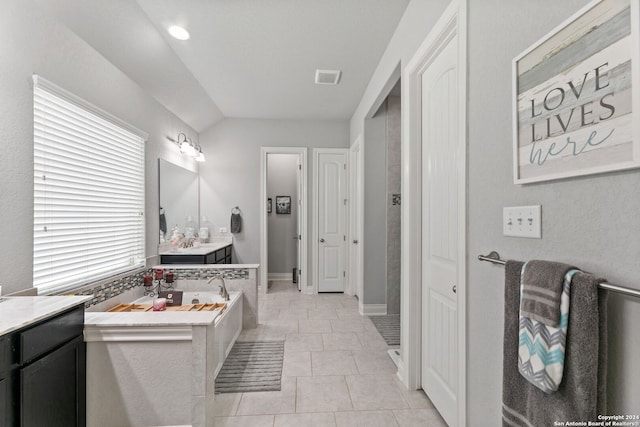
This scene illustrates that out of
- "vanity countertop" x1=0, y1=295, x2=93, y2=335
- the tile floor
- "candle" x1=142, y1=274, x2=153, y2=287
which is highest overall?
"vanity countertop" x1=0, y1=295, x2=93, y2=335

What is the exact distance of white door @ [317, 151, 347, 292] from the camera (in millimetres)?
4848

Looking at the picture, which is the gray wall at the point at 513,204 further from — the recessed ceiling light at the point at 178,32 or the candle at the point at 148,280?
the candle at the point at 148,280

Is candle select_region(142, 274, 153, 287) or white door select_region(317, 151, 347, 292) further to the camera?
white door select_region(317, 151, 347, 292)

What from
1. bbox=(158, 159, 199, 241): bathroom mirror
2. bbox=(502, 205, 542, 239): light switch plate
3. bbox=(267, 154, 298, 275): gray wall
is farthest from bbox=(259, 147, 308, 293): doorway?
bbox=(502, 205, 542, 239): light switch plate

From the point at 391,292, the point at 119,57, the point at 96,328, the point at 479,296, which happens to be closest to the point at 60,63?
the point at 119,57

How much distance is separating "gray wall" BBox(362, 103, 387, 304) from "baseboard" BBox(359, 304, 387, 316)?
0.05m

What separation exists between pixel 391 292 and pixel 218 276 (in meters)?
2.09

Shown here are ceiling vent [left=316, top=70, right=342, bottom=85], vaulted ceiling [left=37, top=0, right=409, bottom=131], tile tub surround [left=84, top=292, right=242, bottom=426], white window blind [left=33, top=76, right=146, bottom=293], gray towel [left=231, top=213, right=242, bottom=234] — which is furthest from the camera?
gray towel [left=231, top=213, right=242, bottom=234]

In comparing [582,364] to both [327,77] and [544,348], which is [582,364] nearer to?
[544,348]

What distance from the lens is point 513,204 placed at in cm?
115

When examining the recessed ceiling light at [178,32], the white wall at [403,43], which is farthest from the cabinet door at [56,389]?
the white wall at [403,43]

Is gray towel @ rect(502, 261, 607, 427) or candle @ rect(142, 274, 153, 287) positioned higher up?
gray towel @ rect(502, 261, 607, 427)

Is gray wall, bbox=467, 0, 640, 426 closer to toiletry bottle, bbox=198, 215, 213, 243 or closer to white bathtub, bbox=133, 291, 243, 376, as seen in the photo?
white bathtub, bbox=133, 291, 243, 376

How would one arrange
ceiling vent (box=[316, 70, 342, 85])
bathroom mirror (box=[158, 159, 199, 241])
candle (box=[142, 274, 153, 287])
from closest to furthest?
candle (box=[142, 274, 153, 287])
ceiling vent (box=[316, 70, 342, 85])
bathroom mirror (box=[158, 159, 199, 241])
